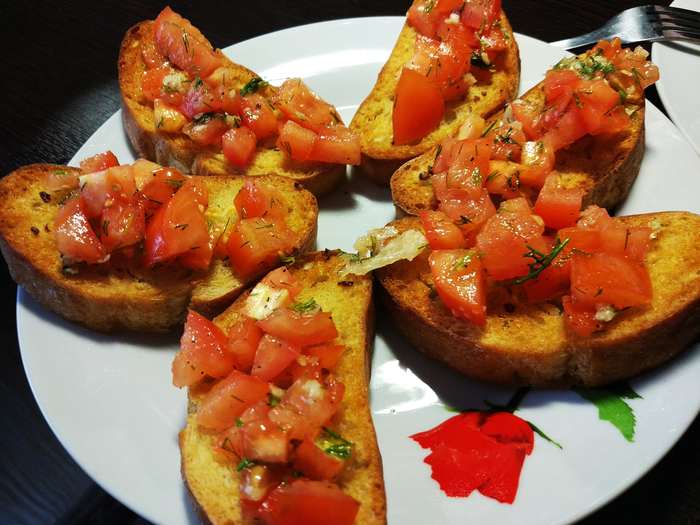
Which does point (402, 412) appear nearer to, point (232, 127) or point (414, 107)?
point (414, 107)

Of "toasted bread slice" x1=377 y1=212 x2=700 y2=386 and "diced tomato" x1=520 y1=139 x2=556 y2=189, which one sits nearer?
"toasted bread slice" x1=377 y1=212 x2=700 y2=386

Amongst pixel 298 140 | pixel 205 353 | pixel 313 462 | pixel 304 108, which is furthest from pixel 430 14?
pixel 313 462

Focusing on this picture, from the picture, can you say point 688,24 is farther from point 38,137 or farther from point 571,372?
point 38,137

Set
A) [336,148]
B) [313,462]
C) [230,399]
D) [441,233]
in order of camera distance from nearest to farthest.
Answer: [313,462] < [230,399] < [441,233] < [336,148]

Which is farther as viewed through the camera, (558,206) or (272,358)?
(558,206)

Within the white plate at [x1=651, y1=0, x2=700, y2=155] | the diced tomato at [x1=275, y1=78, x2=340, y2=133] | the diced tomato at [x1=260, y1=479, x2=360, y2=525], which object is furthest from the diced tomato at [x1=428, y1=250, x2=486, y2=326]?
the white plate at [x1=651, y1=0, x2=700, y2=155]

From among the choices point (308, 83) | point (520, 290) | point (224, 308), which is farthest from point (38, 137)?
point (520, 290)

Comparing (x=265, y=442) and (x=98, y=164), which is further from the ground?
(x=98, y=164)

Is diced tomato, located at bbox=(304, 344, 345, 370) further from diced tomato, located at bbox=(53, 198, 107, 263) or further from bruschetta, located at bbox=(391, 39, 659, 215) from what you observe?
diced tomato, located at bbox=(53, 198, 107, 263)
